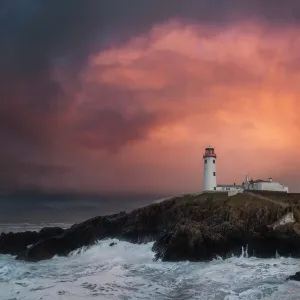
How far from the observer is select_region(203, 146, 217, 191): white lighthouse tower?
194ft

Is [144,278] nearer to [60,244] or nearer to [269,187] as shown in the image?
[60,244]

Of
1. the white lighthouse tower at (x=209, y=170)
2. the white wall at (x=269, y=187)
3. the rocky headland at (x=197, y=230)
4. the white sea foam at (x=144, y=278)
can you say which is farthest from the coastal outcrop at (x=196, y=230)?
the white lighthouse tower at (x=209, y=170)

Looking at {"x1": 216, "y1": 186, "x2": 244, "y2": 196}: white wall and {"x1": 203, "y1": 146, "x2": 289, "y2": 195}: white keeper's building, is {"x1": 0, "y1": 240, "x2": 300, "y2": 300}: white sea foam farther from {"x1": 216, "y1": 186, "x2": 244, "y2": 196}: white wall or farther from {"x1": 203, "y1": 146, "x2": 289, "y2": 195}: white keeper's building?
{"x1": 203, "y1": 146, "x2": 289, "y2": 195}: white keeper's building

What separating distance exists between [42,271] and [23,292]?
312 inches

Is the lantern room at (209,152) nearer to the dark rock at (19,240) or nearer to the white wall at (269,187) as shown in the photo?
the white wall at (269,187)

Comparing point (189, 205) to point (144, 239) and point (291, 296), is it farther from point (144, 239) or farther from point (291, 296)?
point (291, 296)

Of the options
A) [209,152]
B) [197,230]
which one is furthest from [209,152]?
[197,230]

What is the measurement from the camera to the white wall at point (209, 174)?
2327 inches

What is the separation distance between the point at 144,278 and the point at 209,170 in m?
35.3

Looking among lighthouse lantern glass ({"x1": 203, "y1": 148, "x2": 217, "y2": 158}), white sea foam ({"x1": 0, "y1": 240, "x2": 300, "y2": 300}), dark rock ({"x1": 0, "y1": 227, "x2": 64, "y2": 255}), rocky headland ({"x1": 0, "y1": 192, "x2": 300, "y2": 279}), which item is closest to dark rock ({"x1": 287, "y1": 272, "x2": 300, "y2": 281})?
rocky headland ({"x1": 0, "y1": 192, "x2": 300, "y2": 279})

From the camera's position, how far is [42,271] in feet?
99.1

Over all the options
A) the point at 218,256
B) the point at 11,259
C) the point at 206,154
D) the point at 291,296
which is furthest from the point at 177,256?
the point at 206,154

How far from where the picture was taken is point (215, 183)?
5962 cm

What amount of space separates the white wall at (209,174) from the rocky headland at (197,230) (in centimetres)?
737
